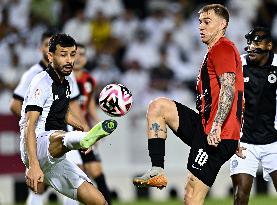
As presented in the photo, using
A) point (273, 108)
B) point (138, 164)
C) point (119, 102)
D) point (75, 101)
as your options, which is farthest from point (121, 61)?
point (119, 102)

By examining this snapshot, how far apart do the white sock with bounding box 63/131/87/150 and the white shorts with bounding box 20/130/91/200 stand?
35 centimetres

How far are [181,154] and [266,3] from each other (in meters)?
4.85

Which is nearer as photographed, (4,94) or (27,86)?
(27,86)

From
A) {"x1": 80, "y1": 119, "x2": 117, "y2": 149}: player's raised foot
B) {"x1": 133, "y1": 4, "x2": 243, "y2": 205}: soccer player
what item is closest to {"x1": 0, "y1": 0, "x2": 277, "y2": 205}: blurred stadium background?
{"x1": 133, "y1": 4, "x2": 243, "y2": 205}: soccer player

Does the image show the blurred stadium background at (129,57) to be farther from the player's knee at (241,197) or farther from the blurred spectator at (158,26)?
the player's knee at (241,197)

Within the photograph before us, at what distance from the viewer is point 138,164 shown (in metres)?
14.1

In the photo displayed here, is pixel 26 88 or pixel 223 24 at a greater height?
pixel 223 24

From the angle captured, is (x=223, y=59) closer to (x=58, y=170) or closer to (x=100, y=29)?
(x=58, y=170)

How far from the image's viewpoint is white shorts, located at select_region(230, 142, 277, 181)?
29.2 feet

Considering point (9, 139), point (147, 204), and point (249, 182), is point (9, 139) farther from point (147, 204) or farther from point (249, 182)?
point (249, 182)

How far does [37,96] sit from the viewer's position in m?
7.70

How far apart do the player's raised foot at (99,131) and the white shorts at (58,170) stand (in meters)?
0.57

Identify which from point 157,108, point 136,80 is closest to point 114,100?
point 157,108

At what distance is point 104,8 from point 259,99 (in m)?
8.37
